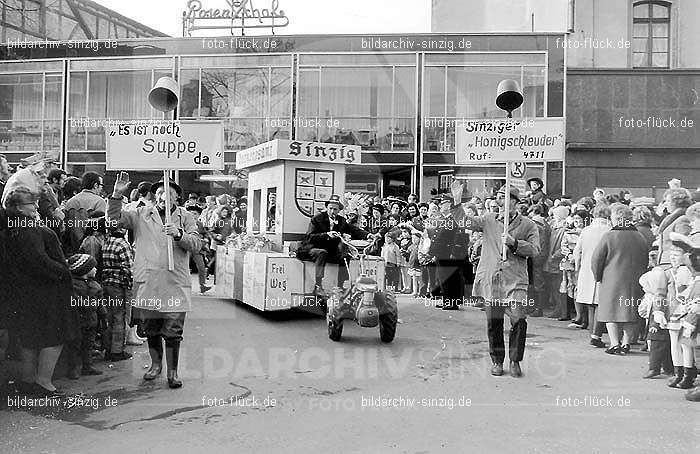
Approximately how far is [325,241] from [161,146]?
3795mm

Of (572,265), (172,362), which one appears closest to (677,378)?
(572,265)

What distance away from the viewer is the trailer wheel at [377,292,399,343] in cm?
960

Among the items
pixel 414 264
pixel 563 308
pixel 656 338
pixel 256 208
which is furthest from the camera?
pixel 414 264

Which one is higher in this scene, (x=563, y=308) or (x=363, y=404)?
(x=563, y=308)

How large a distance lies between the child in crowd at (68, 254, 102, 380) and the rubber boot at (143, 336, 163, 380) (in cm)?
69

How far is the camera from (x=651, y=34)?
72.2ft

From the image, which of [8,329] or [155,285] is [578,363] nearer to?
[155,285]

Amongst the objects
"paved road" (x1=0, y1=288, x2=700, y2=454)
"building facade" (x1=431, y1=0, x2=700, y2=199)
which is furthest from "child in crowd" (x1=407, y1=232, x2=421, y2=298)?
"building facade" (x1=431, y1=0, x2=700, y2=199)

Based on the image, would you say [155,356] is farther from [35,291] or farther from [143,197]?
[143,197]

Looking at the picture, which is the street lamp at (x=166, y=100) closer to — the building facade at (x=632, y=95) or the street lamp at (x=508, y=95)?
the street lamp at (x=508, y=95)

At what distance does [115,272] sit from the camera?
831cm

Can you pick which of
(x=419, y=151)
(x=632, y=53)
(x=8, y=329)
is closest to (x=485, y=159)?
(x=8, y=329)

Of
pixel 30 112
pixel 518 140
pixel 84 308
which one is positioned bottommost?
pixel 84 308

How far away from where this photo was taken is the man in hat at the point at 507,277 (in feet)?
25.7
